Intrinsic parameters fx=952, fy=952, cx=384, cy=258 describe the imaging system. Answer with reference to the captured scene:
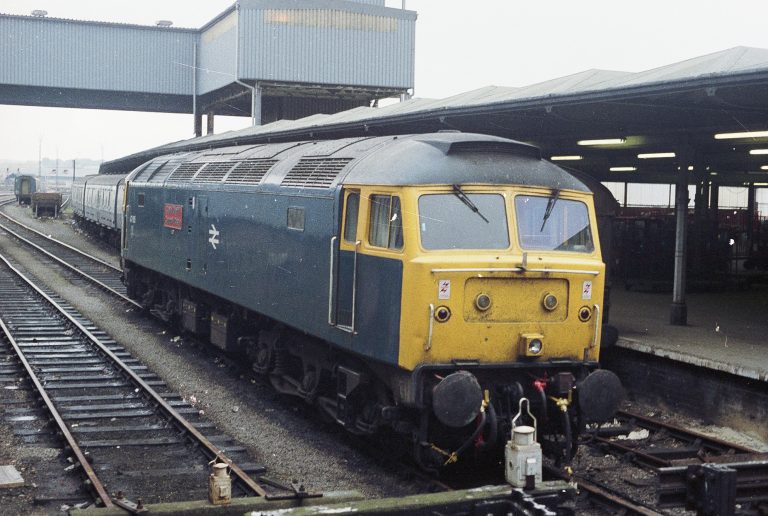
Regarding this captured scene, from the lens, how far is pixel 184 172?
15719mm

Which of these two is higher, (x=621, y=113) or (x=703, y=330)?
(x=621, y=113)

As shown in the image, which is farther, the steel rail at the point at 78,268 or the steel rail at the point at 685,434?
the steel rail at the point at 78,268

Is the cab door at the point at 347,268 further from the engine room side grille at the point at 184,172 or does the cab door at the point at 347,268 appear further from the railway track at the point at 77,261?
the railway track at the point at 77,261

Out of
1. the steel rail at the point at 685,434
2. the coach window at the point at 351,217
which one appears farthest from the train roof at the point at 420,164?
the steel rail at the point at 685,434

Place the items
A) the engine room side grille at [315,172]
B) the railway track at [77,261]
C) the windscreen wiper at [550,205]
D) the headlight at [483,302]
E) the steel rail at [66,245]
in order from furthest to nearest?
the steel rail at [66,245] → the railway track at [77,261] → the engine room side grille at [315,172] → the windscreen wiper at [550,205] → the headlight at [483,302]

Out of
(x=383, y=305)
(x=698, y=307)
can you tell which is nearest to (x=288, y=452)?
(x=383, y=305)

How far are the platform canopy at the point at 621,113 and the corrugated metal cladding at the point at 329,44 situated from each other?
1985cm

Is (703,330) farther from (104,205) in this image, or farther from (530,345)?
(104,205)

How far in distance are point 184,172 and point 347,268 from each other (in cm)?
724

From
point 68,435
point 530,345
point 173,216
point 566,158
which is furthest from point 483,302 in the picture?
point 566,158

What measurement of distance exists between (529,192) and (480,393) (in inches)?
79.4

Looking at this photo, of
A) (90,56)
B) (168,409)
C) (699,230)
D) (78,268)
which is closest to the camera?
(168,409)

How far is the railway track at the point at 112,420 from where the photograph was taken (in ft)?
28.7

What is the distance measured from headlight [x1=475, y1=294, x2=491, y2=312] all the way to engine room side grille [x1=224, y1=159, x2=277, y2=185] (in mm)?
4430
